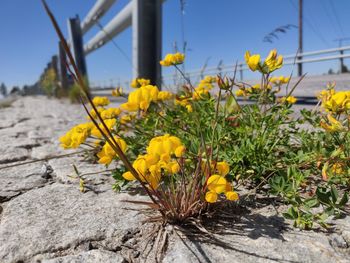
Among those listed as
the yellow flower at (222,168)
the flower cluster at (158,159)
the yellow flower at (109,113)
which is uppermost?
the yellow flower at (109,113)

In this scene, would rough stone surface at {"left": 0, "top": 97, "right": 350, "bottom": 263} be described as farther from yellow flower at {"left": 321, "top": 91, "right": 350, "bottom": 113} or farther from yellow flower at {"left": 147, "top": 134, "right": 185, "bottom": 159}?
yellow flower at {"left": 321, "top": 91, "right": 350, "bottom": 113}

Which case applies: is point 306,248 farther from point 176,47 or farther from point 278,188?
point 176,47

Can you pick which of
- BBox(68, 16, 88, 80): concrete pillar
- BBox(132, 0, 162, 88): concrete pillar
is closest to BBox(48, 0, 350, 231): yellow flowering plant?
BBox(132, 0, 162, 88): concrete pillar

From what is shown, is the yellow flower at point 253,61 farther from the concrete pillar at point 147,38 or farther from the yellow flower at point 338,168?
the concrete pillar at point 147,38

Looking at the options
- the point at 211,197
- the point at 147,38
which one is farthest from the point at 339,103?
the point at 147,38

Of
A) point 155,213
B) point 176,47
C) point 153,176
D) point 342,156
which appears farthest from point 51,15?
point 176,47

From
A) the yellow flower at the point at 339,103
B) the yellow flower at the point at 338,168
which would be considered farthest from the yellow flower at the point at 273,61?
the yellow flower at the point at 338,168
